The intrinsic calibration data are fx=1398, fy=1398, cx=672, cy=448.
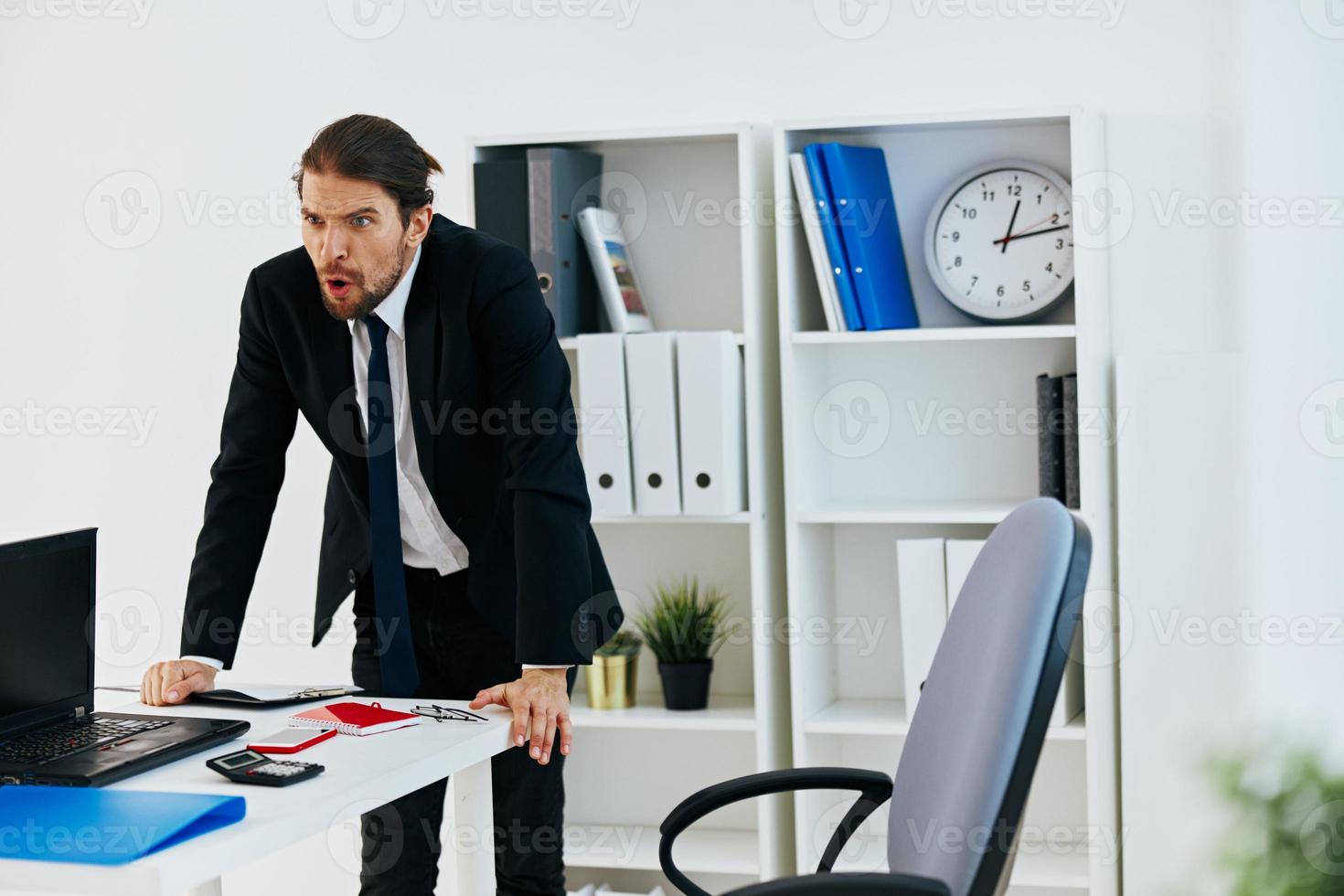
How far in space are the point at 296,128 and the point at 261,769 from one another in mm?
2178

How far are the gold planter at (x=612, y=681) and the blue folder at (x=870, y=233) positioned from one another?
0.87 meters

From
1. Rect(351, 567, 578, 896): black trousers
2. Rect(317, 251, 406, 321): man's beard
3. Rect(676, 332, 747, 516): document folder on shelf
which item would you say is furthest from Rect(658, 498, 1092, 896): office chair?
Rect(676, 332, 747, 516): document folder on shelf

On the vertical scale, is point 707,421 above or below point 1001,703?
above

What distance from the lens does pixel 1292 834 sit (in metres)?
1.20

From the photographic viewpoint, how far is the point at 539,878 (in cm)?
218

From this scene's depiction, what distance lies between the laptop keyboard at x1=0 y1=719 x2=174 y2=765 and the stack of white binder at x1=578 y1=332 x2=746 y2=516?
124 centimetres

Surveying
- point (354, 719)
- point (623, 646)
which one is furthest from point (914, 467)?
point (354, 719)

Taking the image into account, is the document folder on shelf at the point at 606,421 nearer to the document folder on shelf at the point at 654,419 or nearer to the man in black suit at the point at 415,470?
the document folder on shelf at the point at 654,419

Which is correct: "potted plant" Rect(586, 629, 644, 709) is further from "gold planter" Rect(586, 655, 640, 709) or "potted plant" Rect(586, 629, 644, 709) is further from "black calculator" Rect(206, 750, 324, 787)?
"black calculator" Rect(206, 750, 324, 787)

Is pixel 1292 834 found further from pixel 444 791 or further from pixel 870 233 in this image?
pixel 870 233

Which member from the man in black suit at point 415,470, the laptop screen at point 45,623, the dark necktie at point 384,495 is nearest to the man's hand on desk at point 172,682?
the man in black suit at point 415,470

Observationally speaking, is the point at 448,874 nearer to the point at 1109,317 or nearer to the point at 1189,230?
the point at 1109,317

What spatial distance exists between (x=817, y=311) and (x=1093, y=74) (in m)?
0.75

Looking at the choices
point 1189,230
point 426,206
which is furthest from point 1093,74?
point 426,206
